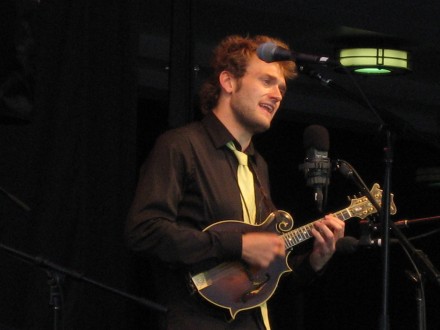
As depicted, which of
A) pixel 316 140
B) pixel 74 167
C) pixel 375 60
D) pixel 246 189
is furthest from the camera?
pixel 375 60

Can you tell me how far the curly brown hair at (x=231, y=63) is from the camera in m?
3.94

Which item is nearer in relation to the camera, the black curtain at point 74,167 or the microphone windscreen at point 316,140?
the microphone windscreen at point 316,140

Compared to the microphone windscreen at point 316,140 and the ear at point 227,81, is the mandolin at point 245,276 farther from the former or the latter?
the ear at point 227,81

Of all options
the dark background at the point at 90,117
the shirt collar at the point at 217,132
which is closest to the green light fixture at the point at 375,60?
the dark background at the point at 90,117

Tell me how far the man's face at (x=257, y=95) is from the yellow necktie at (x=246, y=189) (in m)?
0.11

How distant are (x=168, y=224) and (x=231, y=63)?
0.78 meters

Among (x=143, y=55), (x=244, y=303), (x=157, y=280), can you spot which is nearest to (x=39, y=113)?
(x=157, y=280)

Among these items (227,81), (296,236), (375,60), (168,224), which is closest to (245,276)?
(296,236)

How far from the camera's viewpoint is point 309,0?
5020 millimetres

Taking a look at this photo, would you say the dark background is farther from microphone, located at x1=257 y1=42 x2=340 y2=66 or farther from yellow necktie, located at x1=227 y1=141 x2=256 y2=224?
yellow necktie, located at x1=227 y1=141 x2=256 y2=224

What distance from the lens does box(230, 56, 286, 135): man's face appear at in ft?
12.5

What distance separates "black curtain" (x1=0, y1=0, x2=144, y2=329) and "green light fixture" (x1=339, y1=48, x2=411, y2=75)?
2.33 metres

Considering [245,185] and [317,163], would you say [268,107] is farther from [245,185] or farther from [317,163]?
[317,163]

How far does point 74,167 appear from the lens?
13.1 feet
